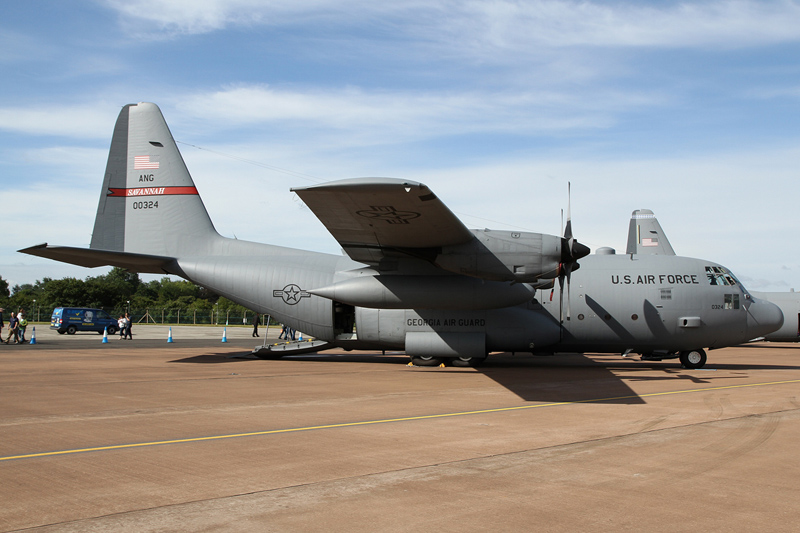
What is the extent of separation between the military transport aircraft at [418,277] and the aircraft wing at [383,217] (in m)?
0.06

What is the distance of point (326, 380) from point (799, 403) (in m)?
10.1

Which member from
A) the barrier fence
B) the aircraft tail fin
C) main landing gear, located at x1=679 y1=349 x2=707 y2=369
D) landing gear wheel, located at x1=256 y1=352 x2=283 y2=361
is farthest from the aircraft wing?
the barrier fence

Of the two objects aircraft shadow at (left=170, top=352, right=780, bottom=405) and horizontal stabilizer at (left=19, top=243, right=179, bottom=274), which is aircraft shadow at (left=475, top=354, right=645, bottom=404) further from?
horizontal stabilizer at (left=19, top=243, right=179, bottom=274)

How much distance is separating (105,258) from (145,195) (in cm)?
359

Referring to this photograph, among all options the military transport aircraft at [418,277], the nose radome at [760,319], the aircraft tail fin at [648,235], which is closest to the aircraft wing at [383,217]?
the military transport aircraft at [418,277]

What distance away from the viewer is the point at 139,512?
495cm

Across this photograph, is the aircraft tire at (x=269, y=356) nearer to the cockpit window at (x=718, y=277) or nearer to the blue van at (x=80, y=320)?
the cockpit window at (x=718, y=277)

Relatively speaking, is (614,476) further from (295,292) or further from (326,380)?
(295,292)

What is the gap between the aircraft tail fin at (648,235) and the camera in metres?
Answer: 39.1

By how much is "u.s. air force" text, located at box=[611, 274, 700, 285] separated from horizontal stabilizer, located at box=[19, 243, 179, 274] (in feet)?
46.4

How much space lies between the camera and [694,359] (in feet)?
62.1

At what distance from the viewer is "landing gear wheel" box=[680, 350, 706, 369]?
18.9 meters

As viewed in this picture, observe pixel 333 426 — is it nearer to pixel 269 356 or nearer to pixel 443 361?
pixel 443 361

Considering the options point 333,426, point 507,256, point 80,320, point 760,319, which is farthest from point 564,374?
point 80,320
